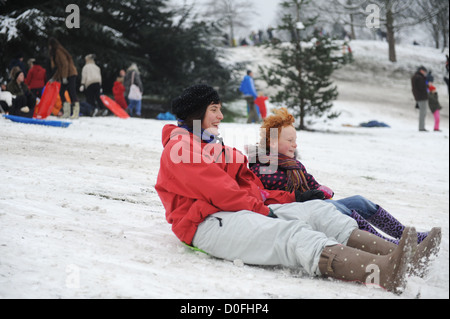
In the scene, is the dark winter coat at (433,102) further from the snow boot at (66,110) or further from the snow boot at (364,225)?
the snow boot at (364,225)

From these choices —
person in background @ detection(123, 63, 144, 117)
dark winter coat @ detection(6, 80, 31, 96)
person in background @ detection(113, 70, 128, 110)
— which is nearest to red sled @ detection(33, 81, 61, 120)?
dark winter coat @ detection(6, 80, 31, 96)

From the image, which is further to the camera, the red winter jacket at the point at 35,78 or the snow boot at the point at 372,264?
the red winter jacket at the point at 35,78

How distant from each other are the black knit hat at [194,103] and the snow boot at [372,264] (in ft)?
4.17

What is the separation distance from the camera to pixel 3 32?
41.6 ft

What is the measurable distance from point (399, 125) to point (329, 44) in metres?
6.25

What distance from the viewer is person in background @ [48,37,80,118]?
11172mm

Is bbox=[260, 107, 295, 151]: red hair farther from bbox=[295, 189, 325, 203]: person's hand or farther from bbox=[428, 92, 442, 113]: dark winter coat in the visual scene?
bbox=[428, 92, 442, 113]: dark winter coat

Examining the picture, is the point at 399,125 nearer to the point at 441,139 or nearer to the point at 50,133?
the point at 441,139

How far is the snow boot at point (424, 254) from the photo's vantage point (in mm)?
2768

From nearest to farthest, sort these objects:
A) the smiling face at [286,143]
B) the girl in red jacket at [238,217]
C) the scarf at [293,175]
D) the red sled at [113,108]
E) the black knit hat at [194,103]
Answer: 1. the girl in red jacket at [238,217]
2. the black knit hat at [194,103]
3. the scarf at [293,175]
4. the smiling face at [286,143]
5. the red sled at [113,108]

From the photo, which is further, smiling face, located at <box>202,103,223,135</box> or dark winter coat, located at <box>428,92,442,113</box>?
dark winter coat, located at <box>428,92,442,113</box>

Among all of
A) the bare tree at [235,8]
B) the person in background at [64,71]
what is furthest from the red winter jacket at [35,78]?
the bare tree at [235,8]

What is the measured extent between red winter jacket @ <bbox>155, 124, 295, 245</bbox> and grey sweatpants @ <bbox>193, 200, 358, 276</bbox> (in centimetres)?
7
